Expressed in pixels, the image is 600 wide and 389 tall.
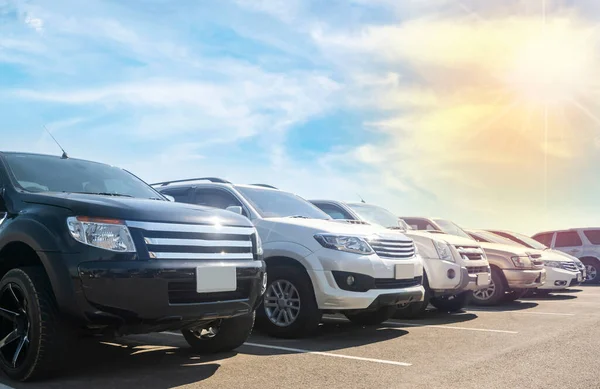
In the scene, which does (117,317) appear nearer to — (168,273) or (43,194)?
(168,273)

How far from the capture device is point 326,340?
6691 mm

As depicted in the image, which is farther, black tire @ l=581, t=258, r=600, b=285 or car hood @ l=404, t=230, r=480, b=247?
black tire @ l=581, t=258, r=600, b=285

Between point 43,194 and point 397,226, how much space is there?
6457 mm

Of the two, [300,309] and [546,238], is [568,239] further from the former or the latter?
[300,309]

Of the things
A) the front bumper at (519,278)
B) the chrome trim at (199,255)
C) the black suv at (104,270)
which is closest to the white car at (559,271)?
the front bumper at (519,278)

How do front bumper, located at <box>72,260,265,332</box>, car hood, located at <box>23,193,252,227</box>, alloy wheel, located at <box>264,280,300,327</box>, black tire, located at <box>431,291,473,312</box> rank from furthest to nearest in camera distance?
black tire, located at <box>431,291,473,312</box> < alloy wheel, located at <box>264,280,300,327</box> < car hood, located at <box>23,193,252,227</box> < front bumper, located at <box>72,260,265,332</box>

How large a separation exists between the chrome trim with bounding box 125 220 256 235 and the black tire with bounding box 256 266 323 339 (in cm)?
162

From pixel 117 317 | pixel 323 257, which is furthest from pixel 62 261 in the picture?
pixel 323 257

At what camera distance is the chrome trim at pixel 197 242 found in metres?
4.43

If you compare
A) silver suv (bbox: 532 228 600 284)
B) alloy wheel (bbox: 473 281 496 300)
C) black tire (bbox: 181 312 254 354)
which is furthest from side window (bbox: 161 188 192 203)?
silver suv (bbox: 532 228 600 284)

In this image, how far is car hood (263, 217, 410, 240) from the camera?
6.74 meters

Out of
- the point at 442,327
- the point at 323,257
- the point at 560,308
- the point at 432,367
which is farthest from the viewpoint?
the point at 560,308

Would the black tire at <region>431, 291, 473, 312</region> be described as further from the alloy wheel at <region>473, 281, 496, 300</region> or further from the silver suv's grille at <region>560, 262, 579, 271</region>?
the silver suv's grille at <region>560, 262, 579, 271</region>

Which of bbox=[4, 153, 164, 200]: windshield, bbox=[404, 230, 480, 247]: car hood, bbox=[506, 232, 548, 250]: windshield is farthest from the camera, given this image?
bbox=[506, 232, 548, 250]: windshield
